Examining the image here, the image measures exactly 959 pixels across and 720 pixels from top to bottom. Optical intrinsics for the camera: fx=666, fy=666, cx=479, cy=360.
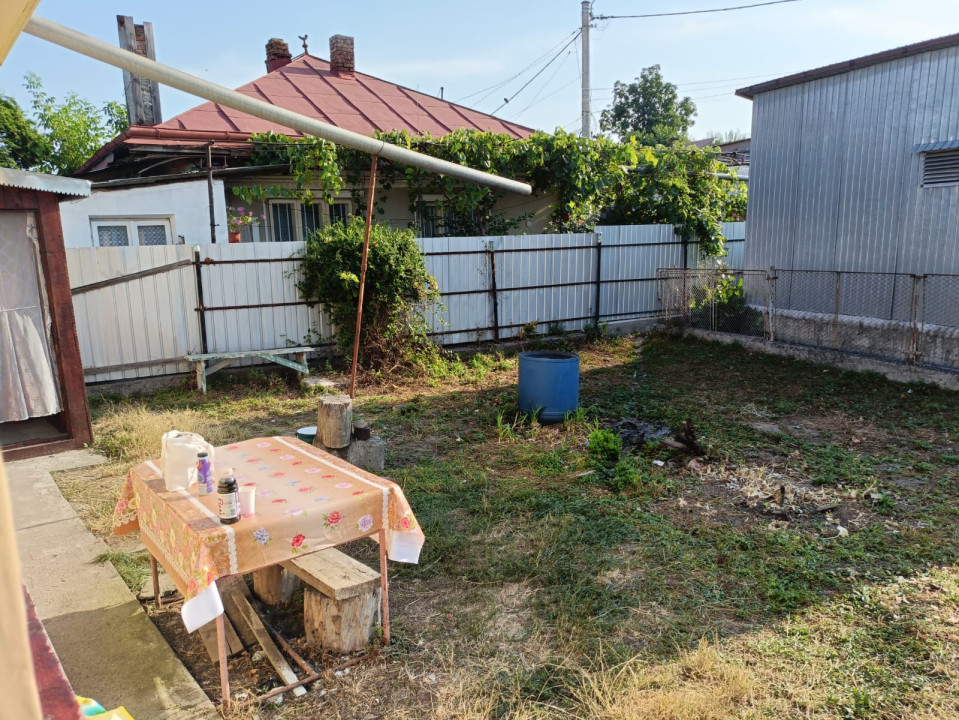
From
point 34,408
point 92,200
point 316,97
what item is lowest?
point 34,408

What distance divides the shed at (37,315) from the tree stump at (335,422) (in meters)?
2.78

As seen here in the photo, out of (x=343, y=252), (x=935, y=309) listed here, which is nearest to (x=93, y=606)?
(x=343, y=252)

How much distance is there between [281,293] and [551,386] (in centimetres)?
443

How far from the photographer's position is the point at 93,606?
388 cm

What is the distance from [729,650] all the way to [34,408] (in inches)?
257

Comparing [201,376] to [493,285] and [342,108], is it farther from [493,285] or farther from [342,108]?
[342,108]

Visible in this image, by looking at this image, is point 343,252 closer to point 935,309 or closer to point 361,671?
point 361,671

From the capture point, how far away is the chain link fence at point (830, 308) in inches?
366

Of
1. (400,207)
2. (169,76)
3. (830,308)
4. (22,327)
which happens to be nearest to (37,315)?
(22,327)

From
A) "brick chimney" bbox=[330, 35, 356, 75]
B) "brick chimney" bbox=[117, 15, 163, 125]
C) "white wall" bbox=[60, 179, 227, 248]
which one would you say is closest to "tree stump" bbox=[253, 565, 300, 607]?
"white wall" bbox=[60, 179, 227, 248]

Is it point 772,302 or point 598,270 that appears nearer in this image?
point 772,302

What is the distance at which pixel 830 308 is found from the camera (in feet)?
35.3

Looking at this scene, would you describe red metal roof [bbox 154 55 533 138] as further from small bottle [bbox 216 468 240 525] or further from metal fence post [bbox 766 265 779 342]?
small bottle [bbox 216 468 240 525]

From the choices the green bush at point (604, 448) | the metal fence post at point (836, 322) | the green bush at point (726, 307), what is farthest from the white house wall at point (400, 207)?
the green bush at point (604, 448)
